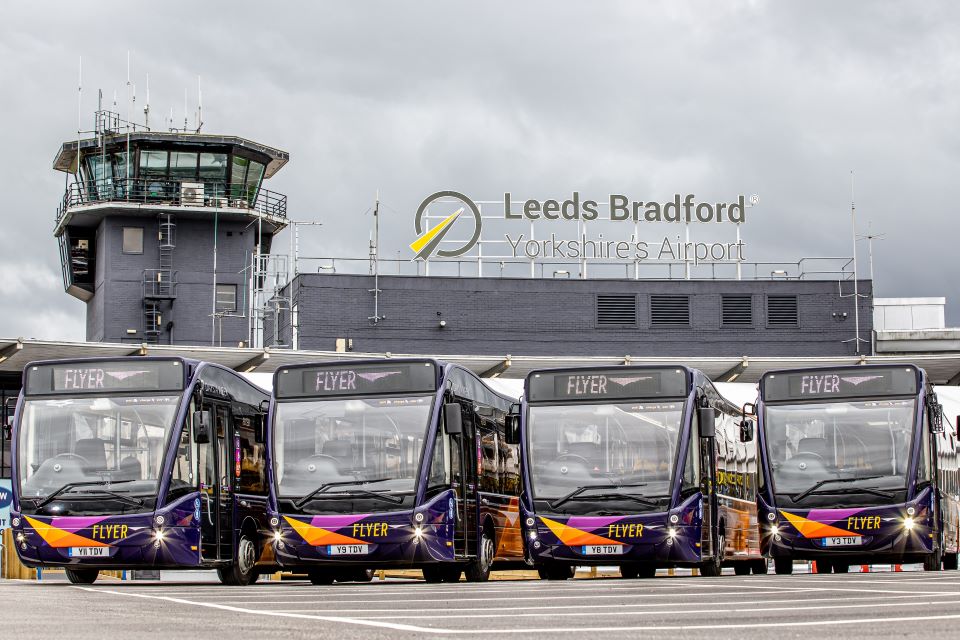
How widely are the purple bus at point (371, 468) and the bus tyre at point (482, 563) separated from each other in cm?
7

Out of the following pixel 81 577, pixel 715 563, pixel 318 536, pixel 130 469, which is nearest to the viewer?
Result: pixel 318 536

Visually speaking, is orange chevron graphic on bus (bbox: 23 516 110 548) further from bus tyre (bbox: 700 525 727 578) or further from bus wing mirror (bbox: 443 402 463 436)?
bus tyre (bbox: 700 525 727 578)

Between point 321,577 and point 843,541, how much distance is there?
25.9 ft

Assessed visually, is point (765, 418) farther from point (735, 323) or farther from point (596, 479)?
point (735, 323)

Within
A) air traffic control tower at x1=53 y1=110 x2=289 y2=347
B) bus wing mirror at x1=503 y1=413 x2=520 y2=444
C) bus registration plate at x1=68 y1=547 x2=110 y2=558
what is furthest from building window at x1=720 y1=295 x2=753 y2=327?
bus registration plate at x1=68 y1=547 x2=110 y2=558

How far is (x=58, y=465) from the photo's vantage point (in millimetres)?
20078

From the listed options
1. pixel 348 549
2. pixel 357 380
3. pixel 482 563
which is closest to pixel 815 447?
pixel 482 563

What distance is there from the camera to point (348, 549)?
19.6 m

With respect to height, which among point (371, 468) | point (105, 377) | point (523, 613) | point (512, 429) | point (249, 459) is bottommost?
point (523, 613)

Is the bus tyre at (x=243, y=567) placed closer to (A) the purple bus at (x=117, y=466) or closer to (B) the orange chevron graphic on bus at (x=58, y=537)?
(A) the purple bus at (x=117, y=466)

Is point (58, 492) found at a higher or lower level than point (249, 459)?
lower

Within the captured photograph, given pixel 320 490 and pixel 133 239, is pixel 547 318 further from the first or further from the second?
pixel 320 490

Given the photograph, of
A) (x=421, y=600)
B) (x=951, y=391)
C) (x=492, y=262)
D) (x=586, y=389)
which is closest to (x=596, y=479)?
(x=586, y=389)

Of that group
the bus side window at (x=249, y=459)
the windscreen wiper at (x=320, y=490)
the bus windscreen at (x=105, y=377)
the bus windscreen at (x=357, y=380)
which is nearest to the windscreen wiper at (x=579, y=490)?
the bus windscreen at (x=357, y=380)
